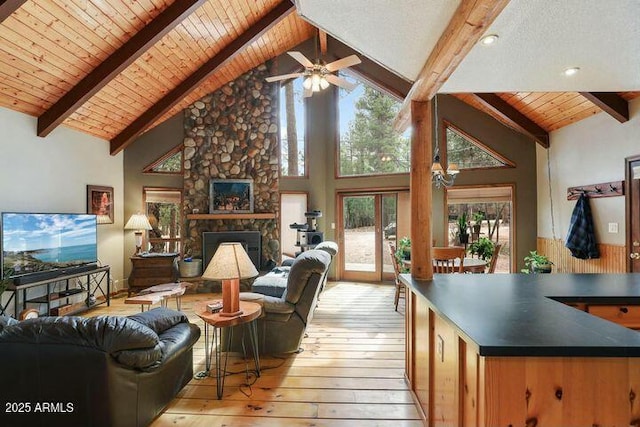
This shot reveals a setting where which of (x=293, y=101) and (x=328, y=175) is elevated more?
(x=293, y=101)

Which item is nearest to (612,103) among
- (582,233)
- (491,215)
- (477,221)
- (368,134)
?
(582,233)

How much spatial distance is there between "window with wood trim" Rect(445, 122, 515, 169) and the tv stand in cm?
641

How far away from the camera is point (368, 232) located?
679 centimetres

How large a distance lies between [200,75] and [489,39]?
4628mm

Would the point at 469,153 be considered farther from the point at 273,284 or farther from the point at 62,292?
the point at 62,292

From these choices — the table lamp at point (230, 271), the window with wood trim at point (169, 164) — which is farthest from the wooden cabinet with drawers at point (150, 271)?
the table lamp at point (230, 271)

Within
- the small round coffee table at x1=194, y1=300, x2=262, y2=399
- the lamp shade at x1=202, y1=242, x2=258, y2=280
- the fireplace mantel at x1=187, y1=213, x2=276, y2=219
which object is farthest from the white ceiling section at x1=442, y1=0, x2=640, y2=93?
the fireplace mantel at x1=187, y1=213, x2=276, y2=219

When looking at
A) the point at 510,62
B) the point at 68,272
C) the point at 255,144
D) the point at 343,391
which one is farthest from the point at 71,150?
the point at 510,62

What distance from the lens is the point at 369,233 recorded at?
678 cm

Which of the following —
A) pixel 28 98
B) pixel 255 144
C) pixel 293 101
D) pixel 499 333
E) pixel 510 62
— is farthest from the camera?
pixel 293 101

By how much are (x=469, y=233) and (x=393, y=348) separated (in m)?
3.37

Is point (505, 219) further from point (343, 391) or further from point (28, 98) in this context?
point (28, 98)

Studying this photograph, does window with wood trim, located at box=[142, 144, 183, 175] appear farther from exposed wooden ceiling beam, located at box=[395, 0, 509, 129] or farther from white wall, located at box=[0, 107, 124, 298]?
exposed wooden ceiling beam, located at box=[395, 0, 509, 129]

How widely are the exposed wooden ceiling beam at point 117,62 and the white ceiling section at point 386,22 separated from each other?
8.63 ft
